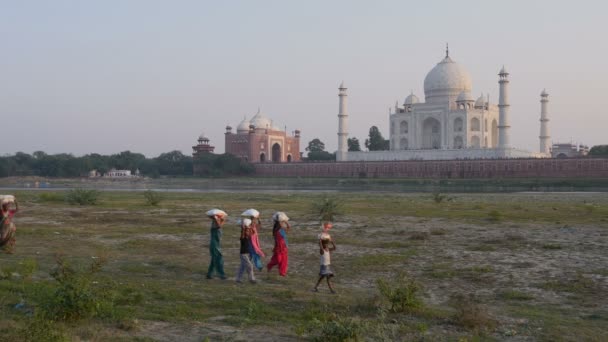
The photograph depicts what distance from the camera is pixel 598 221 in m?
14.0

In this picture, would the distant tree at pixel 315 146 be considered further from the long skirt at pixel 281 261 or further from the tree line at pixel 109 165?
the long skirt at pixel 281 261

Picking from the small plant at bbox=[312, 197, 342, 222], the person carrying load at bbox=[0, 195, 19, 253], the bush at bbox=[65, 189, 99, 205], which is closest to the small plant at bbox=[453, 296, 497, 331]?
the person carrying load at bbox=[0, 195, 19, 253]

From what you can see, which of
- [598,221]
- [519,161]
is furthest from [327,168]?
[598,221]

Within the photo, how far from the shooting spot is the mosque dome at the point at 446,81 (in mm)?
55344

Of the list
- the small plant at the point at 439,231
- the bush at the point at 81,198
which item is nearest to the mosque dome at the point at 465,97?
the bush at the point at 81,198

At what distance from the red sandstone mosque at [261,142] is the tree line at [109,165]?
4.35 metres

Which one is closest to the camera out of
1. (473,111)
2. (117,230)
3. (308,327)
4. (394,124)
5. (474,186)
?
(308,327)

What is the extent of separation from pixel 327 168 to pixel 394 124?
8.61 meters

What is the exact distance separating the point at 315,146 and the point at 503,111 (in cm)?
3356

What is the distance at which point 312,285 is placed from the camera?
22.6ft

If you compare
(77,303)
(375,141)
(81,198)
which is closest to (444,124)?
(375,141)

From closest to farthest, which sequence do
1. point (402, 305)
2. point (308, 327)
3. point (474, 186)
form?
point (308, 327) < point (402, 305) < point (474, 186)

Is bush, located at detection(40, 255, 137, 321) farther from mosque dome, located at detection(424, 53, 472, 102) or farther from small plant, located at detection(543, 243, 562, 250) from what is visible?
mosque dome, located at detection(424, 53, 472, 102)

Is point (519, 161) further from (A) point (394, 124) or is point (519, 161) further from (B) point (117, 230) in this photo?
(B) point (117, 230)
